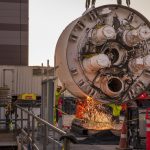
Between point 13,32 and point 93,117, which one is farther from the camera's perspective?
point 13,32

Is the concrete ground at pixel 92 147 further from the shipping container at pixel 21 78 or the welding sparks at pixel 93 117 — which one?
the shipping container at pixel 21 78

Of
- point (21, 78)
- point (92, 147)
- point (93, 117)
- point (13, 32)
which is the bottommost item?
point (92, 147)

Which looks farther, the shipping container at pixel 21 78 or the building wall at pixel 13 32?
the building wall at pixel 13 32

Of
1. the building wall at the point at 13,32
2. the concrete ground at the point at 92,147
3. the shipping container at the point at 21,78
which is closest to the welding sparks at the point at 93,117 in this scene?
the concrete ground at the point at 92,147

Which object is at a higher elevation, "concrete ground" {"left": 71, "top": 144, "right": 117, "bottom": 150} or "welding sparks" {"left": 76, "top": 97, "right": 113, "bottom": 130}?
"welding sparks" {"left": 76, "top": 97, "right": 113, "bottom": 130}

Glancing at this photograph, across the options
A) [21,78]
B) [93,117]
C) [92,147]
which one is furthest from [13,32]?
[92,147]

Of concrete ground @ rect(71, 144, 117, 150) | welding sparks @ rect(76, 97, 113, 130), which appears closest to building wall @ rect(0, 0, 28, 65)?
welding sparks @ rect(76, 97, 113, 130)

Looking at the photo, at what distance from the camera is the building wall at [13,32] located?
3288cm

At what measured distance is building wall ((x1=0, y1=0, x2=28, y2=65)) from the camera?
32.9 metres

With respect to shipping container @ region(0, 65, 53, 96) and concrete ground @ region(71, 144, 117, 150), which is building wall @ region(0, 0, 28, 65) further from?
concrete ground @ region(71, 144, 117, 150)

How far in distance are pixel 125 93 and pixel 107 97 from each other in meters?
0.26

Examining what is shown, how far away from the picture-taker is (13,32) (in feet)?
113

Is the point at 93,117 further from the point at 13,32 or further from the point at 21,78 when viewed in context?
the point at 13,32

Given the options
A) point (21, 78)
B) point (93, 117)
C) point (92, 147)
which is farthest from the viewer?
point (21, 78)
